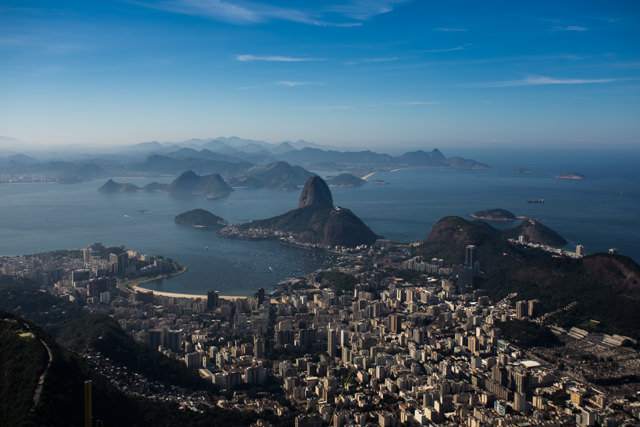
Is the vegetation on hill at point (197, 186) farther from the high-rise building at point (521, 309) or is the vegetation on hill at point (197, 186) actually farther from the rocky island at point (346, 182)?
the high-rise building at point (521, 309)

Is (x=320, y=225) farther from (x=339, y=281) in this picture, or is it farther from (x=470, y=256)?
(x=470, y=256)

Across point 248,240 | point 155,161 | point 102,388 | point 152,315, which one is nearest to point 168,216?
point 248,240

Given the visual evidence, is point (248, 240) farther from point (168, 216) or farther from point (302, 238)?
point (168, 216)

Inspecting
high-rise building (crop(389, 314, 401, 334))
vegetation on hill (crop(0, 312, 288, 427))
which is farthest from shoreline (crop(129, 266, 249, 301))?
vegetation on hill (crop(0, 312, 288, 427))

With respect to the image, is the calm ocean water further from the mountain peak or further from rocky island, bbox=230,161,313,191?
the mountain peak

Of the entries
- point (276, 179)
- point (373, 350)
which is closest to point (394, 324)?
point (373, 350)

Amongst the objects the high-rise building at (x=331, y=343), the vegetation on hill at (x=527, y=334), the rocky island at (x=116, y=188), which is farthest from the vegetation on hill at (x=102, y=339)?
the rocky island at (x=116, y=188)
